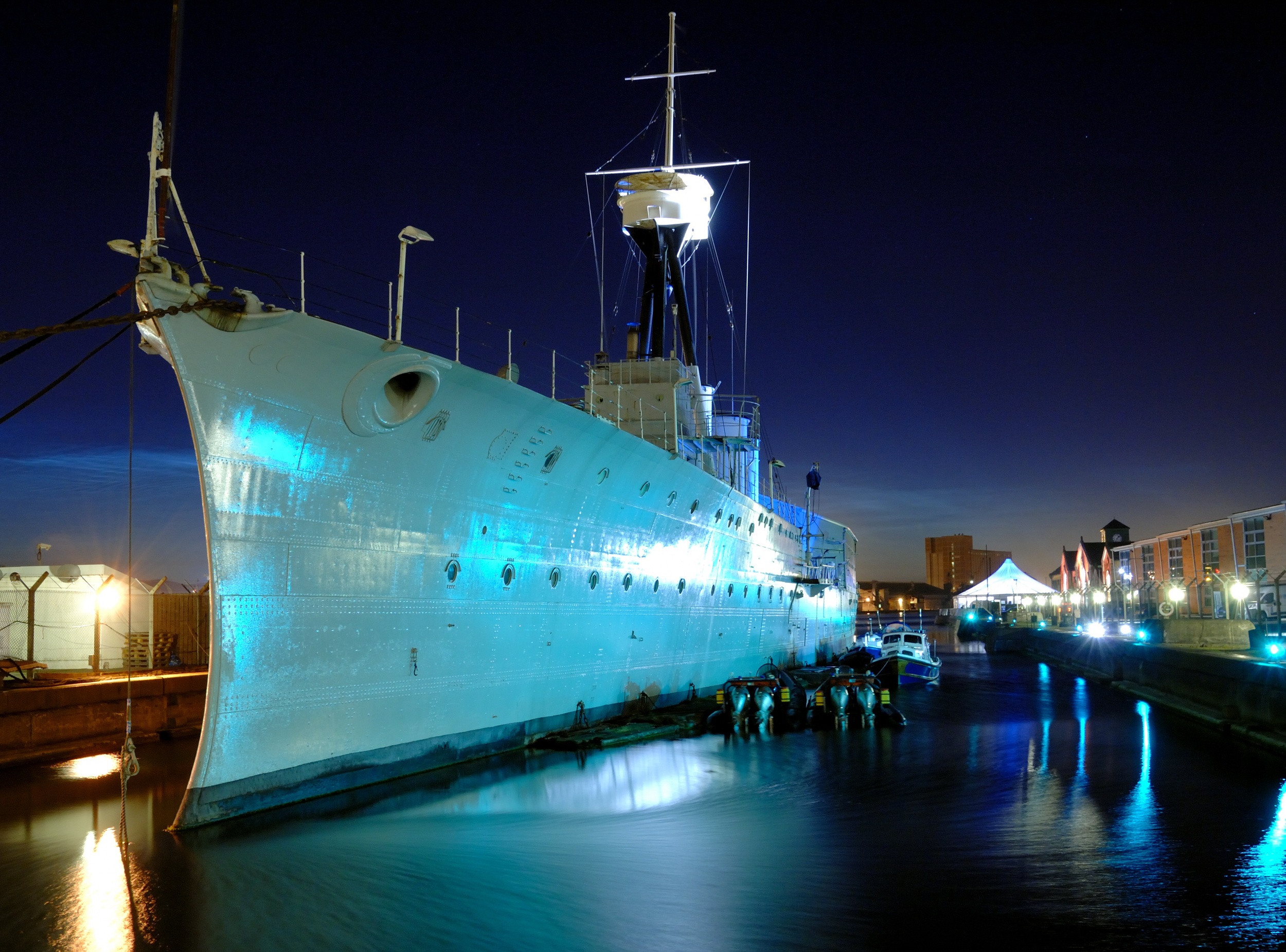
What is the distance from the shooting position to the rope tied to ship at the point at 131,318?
8289mm

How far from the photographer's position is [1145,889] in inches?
326

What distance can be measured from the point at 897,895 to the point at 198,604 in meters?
20.3

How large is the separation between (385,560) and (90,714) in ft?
29.1

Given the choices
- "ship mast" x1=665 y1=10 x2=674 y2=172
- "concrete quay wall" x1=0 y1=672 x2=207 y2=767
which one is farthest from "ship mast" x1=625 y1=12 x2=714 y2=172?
"concrete quay wall" x1=0 y1=672 x2=207 y2=767

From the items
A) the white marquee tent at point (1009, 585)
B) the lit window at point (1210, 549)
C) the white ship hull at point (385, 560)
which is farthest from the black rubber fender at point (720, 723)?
the white marquee tent at point (1009, 585)

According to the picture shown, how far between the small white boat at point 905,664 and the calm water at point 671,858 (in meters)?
15.2

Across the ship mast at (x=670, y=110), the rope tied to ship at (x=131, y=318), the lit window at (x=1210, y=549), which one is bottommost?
the lit window at (x=1210, y=549)

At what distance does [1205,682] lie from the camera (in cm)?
2058

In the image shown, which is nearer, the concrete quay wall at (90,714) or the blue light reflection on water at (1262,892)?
the blue light reflection on water at (1262,892)

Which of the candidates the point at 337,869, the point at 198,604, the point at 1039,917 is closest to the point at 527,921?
the point at 337,869

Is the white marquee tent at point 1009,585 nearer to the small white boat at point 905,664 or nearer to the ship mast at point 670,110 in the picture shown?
the small white boat at point 905,664

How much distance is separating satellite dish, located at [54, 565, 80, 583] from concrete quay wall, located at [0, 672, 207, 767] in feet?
16.9

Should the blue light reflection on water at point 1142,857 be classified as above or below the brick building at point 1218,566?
below

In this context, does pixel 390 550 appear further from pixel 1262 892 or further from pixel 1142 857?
pixel 1262 892
